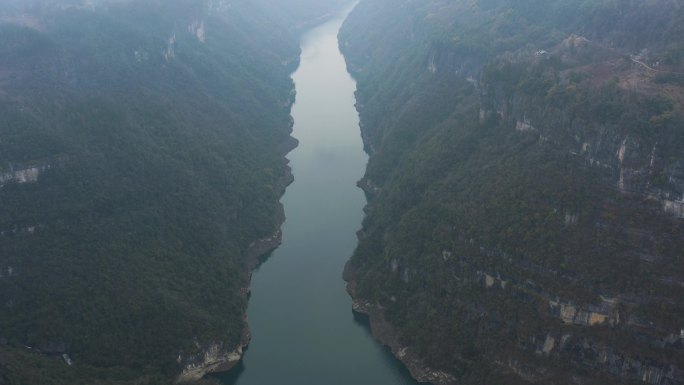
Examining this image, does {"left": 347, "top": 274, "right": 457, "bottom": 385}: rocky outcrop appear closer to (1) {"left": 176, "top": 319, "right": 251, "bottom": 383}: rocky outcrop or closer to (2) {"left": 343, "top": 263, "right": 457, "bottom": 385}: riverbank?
(2) {"left": 343, "top": 263, "right": 457, "bottom": 385}: riverbank

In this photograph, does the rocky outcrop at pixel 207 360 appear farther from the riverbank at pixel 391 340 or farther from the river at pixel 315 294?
the riverbank at pixel 391 340

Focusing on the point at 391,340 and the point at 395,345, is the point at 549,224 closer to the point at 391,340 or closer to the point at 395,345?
the point at 395,345

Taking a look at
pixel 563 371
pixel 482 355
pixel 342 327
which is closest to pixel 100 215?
pixel 342 327

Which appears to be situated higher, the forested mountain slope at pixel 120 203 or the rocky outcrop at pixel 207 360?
the forested mountain slope at pixel 120 203

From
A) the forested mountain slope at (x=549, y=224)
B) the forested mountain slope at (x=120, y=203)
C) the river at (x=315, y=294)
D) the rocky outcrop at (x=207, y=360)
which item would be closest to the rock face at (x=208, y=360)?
the rocky outcrop at (x=207, y=360)

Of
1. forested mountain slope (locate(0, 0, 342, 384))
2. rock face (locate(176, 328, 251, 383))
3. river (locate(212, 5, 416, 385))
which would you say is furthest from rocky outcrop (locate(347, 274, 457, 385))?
rock face (locate(176, 328, 251, 383))
